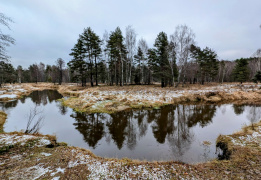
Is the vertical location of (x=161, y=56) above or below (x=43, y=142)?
above

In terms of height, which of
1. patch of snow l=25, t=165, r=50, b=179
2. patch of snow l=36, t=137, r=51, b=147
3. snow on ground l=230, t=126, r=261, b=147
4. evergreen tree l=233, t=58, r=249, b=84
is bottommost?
patch of snow l=36, t=137, r=51, b=147

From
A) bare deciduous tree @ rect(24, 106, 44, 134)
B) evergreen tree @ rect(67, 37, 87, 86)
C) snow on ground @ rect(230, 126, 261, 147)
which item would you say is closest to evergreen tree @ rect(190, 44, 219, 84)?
evergreen tree @ rect(67, 37, 87, 86)

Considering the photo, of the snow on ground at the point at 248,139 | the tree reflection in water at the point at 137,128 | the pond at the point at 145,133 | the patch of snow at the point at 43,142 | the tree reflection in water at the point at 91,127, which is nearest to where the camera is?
the snow on ground at the point at 248,139

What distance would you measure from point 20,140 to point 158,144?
7.07 metres

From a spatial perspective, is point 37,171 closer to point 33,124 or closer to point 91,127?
point 91,127

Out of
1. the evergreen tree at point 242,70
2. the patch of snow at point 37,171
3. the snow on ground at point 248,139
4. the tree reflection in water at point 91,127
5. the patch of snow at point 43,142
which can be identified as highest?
the evergreen tree at point 242,70

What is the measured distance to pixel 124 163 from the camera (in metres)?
4.32

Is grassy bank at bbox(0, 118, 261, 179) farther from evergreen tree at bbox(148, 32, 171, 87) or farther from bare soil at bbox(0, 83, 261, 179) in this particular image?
evergreen tree at bbox(148, 32, 171, 87)

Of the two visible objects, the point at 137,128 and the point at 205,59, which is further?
the point at 205,59

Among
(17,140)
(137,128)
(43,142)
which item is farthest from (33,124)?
(137,128)

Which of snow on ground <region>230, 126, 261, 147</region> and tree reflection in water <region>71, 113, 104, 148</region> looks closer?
snow on ground <region>230, 126, 261, 147</region>

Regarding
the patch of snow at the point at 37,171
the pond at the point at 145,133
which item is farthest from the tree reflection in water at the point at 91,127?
the patch of snow at the point at 37,171

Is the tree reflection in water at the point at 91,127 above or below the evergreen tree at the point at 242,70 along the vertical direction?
below

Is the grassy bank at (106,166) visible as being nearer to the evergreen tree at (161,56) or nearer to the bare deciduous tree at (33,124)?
the bare deciduous tree at (33,124)
